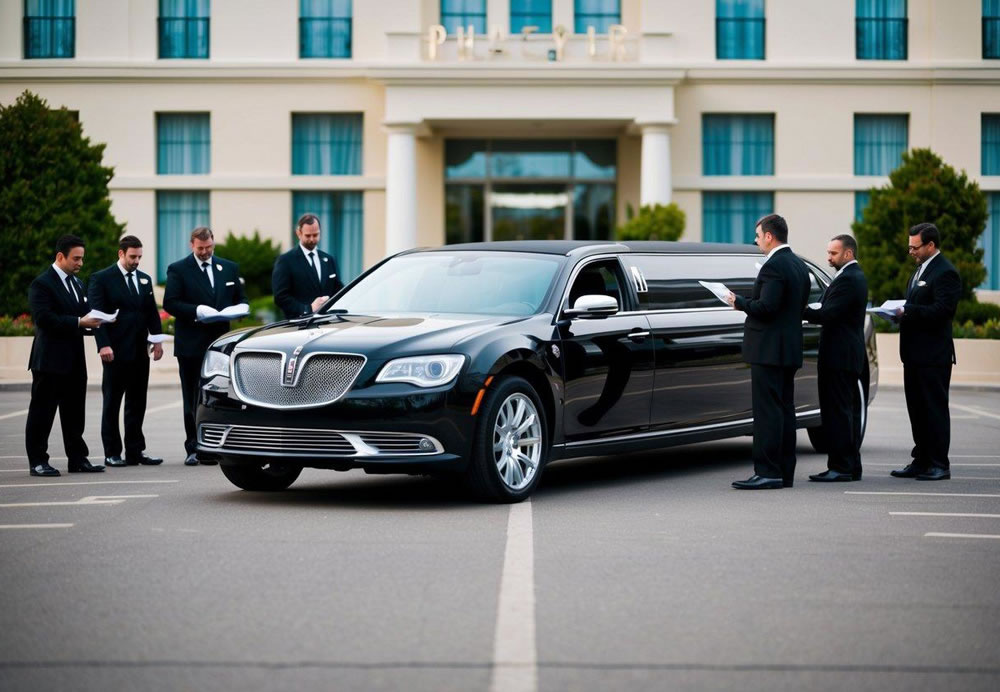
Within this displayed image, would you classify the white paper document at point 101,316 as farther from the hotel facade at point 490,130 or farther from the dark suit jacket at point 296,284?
the hotel facade at point 490,130

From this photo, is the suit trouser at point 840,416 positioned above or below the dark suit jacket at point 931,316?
below

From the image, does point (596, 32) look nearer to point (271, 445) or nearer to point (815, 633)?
point (271, 445)

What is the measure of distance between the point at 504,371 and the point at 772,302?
2.15m

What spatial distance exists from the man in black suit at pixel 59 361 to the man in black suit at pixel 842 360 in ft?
18.5

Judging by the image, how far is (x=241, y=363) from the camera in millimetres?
9938

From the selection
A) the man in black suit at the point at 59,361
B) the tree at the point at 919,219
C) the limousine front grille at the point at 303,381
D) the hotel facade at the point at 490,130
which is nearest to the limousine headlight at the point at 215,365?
the limousine front grille at the point at 303,381

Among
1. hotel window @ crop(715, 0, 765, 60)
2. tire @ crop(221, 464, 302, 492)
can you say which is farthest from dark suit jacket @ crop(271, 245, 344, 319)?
hotel window @ crop(715, 0, 765, 60)

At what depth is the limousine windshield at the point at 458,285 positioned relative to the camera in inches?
420

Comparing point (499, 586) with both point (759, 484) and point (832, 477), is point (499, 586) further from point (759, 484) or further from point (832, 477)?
point (832, 477)

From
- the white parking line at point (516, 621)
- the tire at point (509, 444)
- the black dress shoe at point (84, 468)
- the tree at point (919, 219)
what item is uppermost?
the tree at point (919, 219)

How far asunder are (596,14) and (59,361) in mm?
27632

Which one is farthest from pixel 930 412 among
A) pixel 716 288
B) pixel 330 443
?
pixel 330 443

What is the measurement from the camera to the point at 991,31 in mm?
37656

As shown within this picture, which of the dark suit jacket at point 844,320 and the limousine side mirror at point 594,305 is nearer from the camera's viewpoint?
the limousine side mirror at point 594,305
